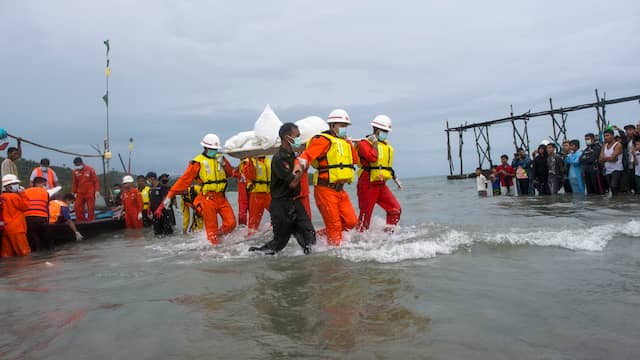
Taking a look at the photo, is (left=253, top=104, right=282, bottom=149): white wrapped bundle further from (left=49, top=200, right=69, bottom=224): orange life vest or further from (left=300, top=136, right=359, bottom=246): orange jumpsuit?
(left=49, top=200, right=69, bottom=224): orange life vest

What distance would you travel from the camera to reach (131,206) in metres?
13.9

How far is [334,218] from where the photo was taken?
6441mm

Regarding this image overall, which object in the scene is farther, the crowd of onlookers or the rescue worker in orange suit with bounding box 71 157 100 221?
the rescue worker in orange suit with bounding box 71 157 100 221

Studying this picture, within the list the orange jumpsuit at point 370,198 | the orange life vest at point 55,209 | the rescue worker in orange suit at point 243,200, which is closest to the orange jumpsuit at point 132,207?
the orange life vest at point 55,209

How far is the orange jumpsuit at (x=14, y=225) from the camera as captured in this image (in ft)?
28.8

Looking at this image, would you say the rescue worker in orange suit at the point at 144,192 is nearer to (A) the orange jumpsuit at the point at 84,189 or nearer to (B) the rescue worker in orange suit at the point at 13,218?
(A) the orange jumpsuit at the point at 84,189

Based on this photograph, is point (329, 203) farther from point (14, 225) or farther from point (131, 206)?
point (131, 206)

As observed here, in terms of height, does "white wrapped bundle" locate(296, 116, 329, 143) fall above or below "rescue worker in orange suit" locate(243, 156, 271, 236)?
above

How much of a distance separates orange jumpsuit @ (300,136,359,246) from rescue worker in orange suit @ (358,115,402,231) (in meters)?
0.80

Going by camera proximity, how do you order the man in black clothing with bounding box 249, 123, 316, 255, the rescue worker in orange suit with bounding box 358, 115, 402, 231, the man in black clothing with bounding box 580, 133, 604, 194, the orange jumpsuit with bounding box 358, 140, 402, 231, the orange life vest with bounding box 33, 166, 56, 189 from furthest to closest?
the man in black clothing with bounding box 580, 133, 604, 194 < the orange life vest with bounding box 33, 166, 56, 189 < the orange jumpsuit with bounding box 358, 140, 402, 231 < the rescue worker in orange suit with bounding box 358, 115, 402, 231 < the man in black clothing with bounding box 249, 123, 316, 255

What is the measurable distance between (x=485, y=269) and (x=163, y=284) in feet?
10.8

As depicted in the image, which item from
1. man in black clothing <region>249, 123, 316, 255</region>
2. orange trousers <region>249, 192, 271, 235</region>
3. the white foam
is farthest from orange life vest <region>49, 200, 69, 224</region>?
man in black clothing <region>249, 123, 316, 255</region>

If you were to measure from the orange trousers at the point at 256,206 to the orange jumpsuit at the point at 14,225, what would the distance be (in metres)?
4.26

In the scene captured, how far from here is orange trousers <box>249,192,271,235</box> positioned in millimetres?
8922
